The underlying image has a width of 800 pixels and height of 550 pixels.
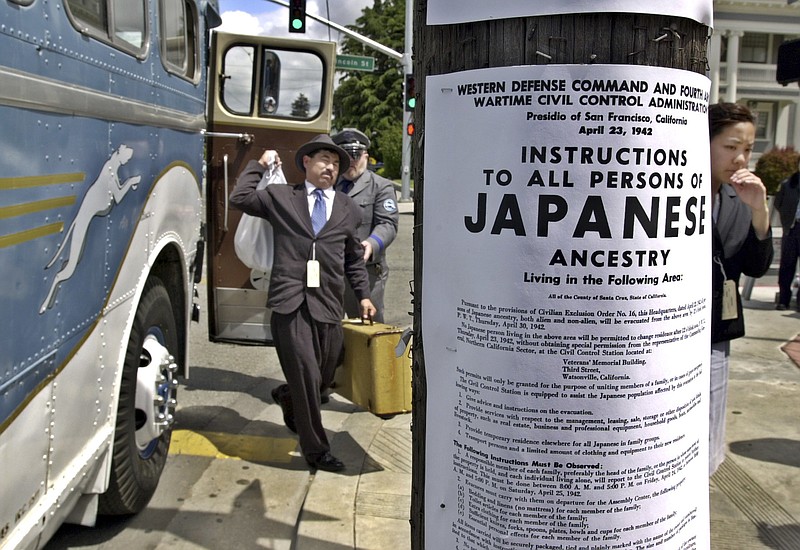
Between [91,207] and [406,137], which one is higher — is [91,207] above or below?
below

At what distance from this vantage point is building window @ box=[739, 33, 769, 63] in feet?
137

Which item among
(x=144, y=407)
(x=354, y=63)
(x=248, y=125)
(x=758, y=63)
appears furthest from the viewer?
(x=758, y=63)

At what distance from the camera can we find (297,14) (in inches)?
596

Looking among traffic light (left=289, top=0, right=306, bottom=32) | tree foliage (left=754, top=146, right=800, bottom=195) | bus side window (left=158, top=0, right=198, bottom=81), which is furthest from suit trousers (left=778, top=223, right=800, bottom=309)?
tree foliage (left=754, top=146, right=800, bottom=195)

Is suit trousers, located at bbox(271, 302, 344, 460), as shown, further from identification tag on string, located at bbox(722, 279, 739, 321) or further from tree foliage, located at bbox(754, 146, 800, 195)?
tree foliage, located at bbox(754, 146, 800, 195)

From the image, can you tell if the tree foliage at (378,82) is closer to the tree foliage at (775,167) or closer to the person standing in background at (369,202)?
the tree foliage at (775,167)

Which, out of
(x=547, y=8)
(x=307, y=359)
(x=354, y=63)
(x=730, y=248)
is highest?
(x=354, y=63)

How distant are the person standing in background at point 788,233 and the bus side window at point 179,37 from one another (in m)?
7.73

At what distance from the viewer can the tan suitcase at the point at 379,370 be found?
4.50 metres

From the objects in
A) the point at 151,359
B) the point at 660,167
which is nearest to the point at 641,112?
the point at 660,167

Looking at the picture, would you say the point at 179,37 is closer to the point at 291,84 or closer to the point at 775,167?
the point at 291,84

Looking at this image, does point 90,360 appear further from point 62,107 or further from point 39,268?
point 62,107

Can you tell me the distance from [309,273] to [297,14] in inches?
467

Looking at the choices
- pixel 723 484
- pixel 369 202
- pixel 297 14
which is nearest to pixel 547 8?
pixel 723 484
